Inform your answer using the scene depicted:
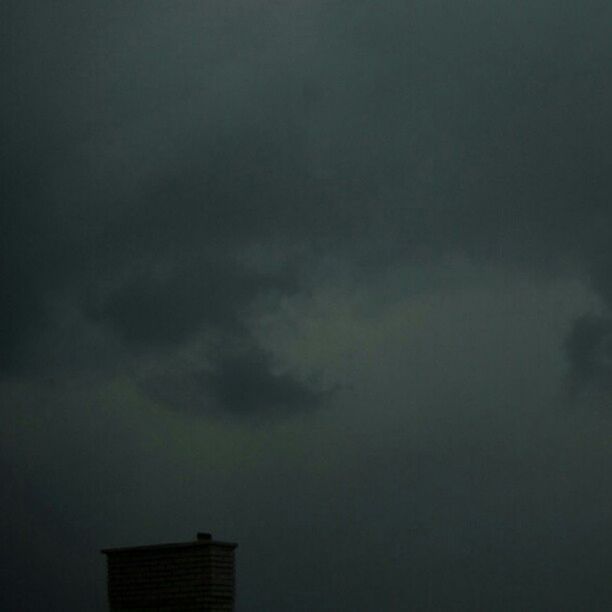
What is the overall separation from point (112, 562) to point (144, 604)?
1.31 meters

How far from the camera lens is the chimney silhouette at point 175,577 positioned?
21891 mm

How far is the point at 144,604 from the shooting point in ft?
73.8

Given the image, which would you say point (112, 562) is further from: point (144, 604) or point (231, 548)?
point (231, 548)

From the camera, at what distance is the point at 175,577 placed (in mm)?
22234

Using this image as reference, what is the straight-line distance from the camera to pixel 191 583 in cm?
2202

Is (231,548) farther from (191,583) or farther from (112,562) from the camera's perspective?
(112,562)

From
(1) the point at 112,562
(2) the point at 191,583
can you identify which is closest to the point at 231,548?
(2) the point at 191,583

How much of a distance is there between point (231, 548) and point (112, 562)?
283cm

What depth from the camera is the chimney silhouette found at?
2189 cm

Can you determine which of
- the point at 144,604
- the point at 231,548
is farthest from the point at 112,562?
the point at 231,548

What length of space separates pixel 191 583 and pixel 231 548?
3.84 feet

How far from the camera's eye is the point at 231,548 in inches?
889
